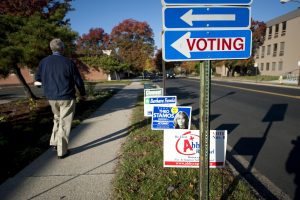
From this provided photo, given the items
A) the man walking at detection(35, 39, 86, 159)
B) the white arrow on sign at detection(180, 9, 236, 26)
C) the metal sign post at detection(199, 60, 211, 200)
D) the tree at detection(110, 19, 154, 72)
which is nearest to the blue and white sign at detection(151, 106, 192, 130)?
the man walking at detection(35, 39, 86, 159)

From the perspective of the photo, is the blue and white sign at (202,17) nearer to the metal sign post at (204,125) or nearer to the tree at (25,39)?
the metal sign post at (204,125)

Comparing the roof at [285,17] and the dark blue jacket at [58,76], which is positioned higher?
the roof at [285,17]

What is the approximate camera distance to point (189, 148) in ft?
10.8

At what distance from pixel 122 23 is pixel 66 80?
70815 mm

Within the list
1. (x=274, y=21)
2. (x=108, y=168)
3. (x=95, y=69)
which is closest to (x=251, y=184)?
(x=108, y=168)

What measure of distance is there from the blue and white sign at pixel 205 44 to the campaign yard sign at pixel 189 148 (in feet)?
4.22

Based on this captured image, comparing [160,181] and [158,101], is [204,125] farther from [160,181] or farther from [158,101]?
[158,101]

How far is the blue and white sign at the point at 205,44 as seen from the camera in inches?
84.6

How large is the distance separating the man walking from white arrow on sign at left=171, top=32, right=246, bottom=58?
8.54 ft

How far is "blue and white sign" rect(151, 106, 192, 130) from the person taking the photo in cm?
539

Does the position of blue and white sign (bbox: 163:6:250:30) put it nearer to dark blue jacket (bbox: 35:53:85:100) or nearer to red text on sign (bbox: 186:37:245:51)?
red text on sign (bbox: 186:37:245:51)

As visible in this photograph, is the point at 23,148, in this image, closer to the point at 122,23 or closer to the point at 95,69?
the point at 95,69

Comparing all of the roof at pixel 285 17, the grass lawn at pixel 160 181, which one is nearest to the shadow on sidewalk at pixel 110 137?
the grass lawn at pixel 160 181

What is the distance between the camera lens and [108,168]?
4020mm
